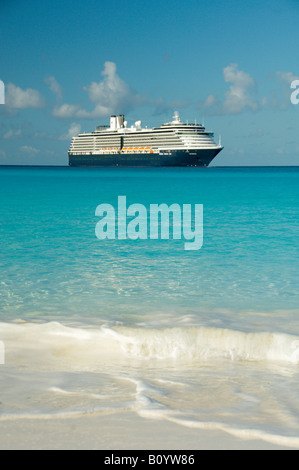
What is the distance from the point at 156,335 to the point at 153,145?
84.3 metres

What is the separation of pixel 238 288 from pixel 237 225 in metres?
7.23

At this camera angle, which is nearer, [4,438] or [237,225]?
[4,438]

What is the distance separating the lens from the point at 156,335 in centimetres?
378

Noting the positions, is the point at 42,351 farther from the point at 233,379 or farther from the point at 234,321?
the point at 234,321

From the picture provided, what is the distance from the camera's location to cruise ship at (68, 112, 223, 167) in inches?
3280

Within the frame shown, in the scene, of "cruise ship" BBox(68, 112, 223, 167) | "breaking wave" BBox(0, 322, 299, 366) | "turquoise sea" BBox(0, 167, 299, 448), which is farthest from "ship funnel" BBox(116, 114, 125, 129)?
Answer: "breaking wave" BBox(0, 322, 299, 366)

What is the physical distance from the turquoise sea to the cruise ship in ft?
250

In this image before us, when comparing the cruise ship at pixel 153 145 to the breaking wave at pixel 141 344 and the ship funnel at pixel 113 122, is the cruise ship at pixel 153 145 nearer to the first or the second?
the ship funnel at pixel 113 122

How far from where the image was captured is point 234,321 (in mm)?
4387

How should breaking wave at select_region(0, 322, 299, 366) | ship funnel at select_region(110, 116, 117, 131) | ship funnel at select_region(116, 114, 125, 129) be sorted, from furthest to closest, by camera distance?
1. ship funnel at select_region(110, 116, 117, 131)
2. ship funnel at select_region(116, 114, 125, 129)
3. breaking wave at select_region(0, 322, 299, 366)

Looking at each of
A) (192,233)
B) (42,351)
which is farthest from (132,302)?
(192,233)

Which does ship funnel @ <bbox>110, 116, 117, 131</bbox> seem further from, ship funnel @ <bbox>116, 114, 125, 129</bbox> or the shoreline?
the shoreline

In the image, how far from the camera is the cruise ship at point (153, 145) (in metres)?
83.3

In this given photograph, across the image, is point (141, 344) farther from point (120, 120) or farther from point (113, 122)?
point (113, 122)
